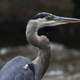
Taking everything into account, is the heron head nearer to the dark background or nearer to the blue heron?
the blue heron

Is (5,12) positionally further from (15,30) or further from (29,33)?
(29,33)

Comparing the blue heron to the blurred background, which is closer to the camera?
the blue heron

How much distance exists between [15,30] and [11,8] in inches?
25.6

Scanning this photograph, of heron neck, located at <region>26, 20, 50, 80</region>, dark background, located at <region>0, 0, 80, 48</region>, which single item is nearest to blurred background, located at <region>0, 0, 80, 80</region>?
dark background, located at <region>0, 0, 80, 48</region>

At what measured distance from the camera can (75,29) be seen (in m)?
7.32

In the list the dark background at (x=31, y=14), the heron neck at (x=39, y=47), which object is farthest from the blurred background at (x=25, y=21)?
the heron neck at (x=39, y=47)

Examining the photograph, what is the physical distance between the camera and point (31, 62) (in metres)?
2.58

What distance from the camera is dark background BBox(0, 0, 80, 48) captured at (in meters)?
7.25

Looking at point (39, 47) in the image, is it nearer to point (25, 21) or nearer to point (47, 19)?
point (47, 19)

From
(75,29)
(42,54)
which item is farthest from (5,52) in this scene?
(42,54)

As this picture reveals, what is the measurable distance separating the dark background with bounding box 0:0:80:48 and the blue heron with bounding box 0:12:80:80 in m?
4.50

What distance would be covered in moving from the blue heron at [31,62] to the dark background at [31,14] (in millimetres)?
4504

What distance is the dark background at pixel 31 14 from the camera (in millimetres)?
7246

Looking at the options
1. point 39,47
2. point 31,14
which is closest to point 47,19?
point 39,47
